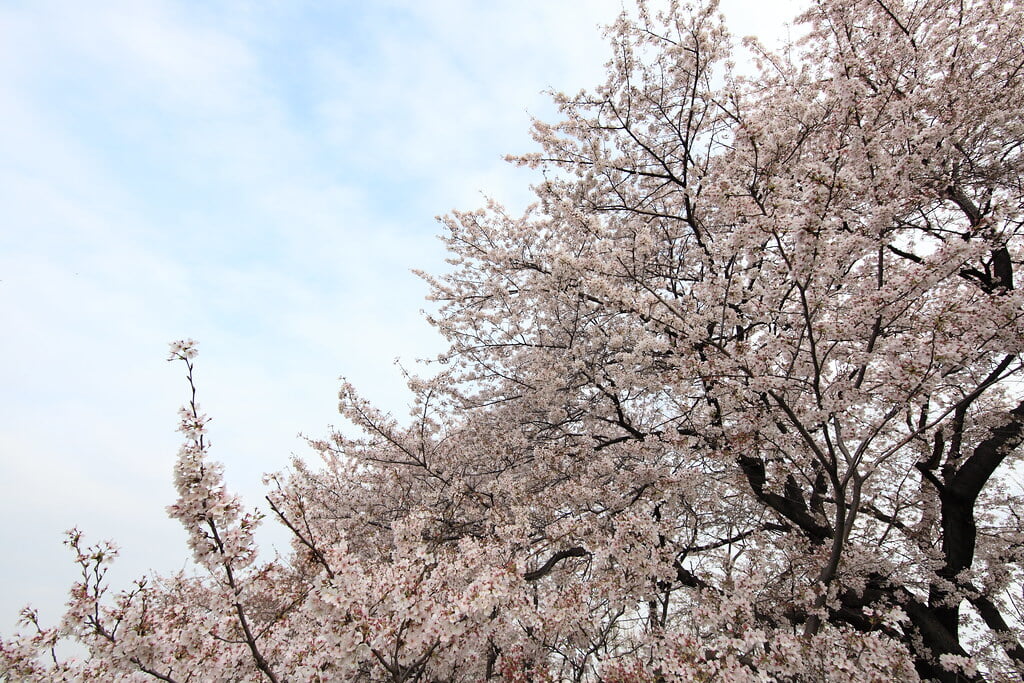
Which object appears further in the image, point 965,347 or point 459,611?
point 965,347

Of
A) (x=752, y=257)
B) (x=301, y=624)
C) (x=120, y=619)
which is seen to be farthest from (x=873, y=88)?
(x=120, y=619)

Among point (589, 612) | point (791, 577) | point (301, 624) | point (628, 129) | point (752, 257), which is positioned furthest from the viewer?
point (628, 129)

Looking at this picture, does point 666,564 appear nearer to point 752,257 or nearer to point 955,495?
point 752,257

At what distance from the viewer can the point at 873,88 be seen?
23.1 feet

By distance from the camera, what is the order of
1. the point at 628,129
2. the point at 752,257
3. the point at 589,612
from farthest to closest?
1. the point at 628,129
2. the point at 752,257
3. the point at 589,612

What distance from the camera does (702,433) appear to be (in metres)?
6.02

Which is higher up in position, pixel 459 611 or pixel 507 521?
pixel 507 521

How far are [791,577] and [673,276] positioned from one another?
12.7ft

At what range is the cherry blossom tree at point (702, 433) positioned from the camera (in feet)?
13.2

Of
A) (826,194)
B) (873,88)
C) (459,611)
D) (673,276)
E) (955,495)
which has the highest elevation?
(873,88)

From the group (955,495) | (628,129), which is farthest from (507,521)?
(628,129)

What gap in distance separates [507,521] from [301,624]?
7.92 feet

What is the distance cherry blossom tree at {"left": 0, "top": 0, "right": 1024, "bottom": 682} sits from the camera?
159 inches

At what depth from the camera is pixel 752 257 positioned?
5.39m
